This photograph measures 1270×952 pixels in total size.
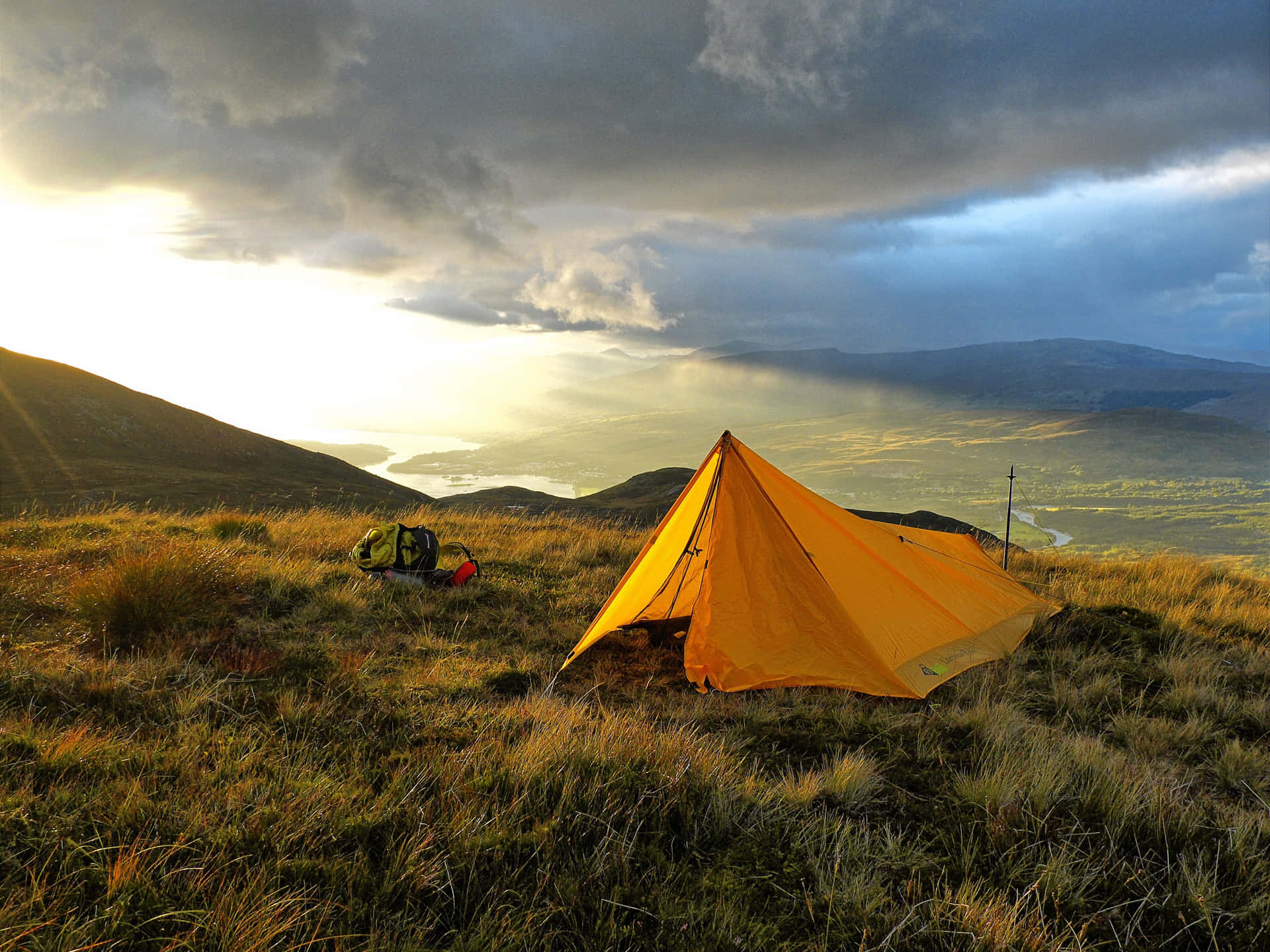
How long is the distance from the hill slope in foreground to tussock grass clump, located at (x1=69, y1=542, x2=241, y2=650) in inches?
1.2

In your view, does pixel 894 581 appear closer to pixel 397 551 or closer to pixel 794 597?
pixel 794 597

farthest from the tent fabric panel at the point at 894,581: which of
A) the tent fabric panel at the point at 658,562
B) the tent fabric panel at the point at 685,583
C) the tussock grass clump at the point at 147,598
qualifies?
the tussock grass clump at the point at 147,598

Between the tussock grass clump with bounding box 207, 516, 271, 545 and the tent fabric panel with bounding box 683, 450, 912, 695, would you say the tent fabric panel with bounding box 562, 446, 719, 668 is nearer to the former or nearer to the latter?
the tent fabric panel with bounding box 683, 450, 912, 695

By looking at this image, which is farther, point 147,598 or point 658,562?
point 658,562

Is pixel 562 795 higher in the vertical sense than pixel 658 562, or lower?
lower

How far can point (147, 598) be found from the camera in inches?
232

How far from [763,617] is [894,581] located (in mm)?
1797

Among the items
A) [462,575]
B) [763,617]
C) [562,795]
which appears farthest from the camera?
[462,575]

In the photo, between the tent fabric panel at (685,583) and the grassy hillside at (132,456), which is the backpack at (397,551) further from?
the grassy hillside at (132,456)

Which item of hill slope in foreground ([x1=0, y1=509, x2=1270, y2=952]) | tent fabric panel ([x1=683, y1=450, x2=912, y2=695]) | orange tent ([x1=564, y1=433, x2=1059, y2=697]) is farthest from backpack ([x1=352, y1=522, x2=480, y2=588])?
tent fabric panel ([x1=683, y1=450, x2=912, y2=695])

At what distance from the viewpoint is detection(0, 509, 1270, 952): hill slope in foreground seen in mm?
→ 2562

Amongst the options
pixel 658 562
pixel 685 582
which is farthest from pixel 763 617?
pixel 658 562

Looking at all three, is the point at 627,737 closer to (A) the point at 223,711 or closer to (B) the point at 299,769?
(B) the point at 299,769

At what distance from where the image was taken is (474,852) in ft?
9.35
